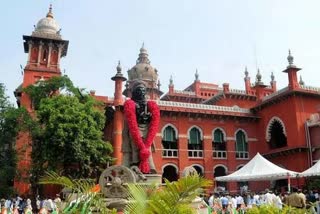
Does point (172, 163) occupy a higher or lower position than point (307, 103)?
lower

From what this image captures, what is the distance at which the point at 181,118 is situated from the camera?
86.6 ft

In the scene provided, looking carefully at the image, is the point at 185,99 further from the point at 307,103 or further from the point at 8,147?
the point at 8,147

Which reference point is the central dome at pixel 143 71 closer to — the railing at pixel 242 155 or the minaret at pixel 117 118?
the minaret at pixel 117 118

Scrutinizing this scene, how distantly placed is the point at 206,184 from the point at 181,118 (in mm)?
23408

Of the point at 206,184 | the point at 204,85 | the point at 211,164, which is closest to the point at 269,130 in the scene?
the point at 211,164

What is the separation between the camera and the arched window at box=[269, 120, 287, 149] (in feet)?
86.3

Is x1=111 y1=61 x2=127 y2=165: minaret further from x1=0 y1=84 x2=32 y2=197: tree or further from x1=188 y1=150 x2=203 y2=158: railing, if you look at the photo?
x1=0 y1=84 x2=32 y2=197: tree

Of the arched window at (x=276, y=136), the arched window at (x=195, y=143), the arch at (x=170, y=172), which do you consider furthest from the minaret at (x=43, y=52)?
the arched window at (x=276, y=136)

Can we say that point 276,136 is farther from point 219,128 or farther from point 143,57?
point 143,57

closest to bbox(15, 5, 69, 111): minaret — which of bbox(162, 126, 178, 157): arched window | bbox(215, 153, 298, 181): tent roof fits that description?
bbox(162, 126, 178, 157): arched window

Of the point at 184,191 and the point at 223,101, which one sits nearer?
the point at 184,191

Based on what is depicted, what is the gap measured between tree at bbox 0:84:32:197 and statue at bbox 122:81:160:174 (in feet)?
50.0

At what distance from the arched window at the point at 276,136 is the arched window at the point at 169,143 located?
23.7ft

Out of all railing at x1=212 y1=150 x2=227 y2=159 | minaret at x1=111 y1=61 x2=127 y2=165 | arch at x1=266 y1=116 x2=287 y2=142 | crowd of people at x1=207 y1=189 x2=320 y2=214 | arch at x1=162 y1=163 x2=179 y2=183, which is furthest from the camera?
railing at x1=212 y1=150 x2=227 y2=159
